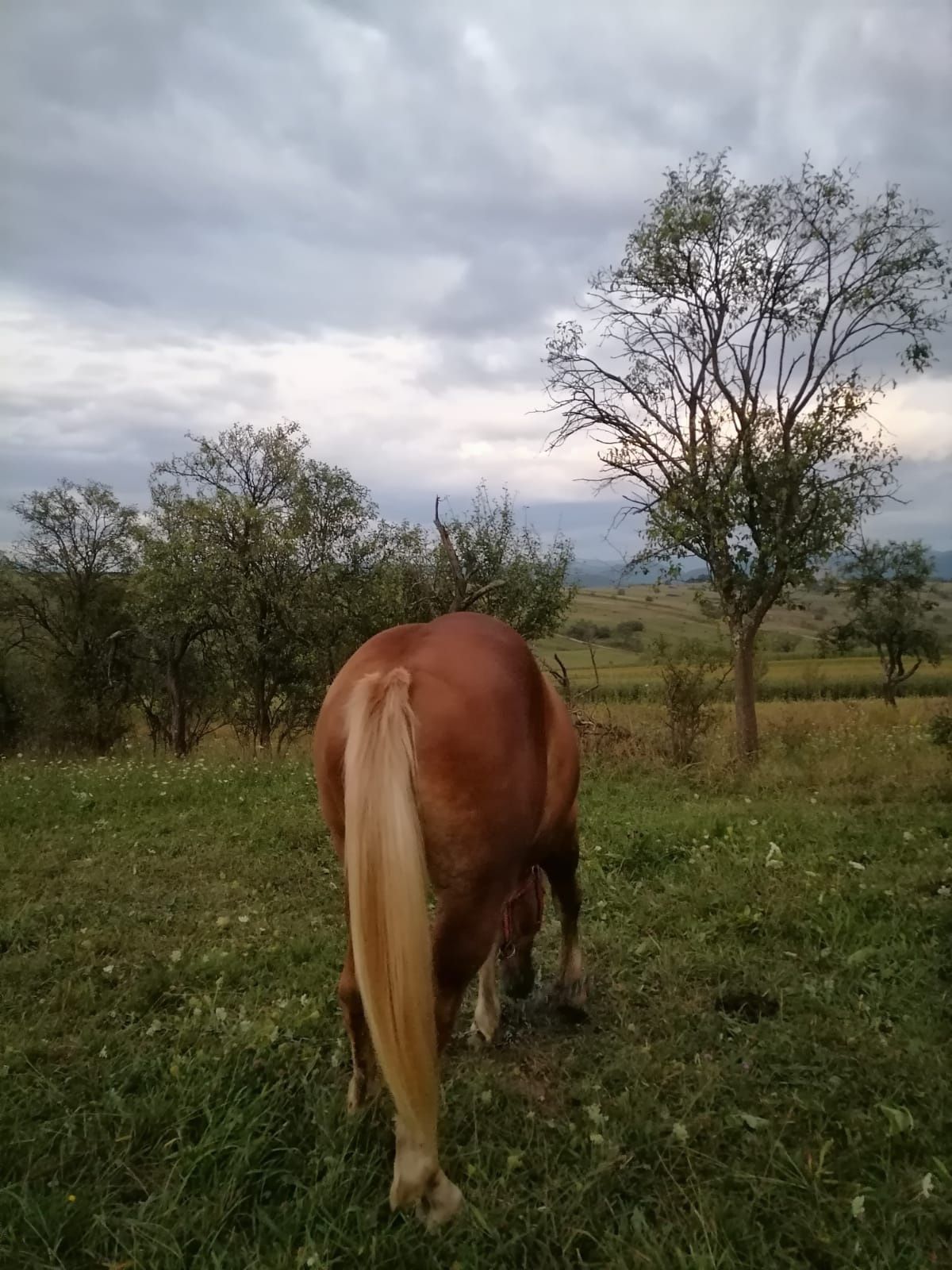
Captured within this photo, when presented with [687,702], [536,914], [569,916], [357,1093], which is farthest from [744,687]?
[357,1093]

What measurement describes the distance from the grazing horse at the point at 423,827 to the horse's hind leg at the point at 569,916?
0.54 metres

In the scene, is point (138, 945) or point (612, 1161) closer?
point (612, 1161)

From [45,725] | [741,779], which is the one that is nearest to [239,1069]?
[741,779]

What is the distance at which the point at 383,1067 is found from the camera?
2.08m

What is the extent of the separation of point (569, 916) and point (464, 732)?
152 centimetres

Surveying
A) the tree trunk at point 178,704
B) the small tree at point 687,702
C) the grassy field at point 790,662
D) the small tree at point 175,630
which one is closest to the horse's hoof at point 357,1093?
the small tree at point 687,702

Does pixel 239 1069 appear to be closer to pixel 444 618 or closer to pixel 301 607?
pixel 444 618

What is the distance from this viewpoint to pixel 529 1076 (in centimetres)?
303

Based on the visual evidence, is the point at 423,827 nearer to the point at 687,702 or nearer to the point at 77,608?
the point at 687,702

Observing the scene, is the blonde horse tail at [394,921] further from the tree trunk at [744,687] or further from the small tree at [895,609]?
the small tree at [895,609]

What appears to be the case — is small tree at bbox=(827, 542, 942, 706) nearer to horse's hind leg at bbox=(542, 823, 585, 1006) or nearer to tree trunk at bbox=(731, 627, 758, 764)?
tree trunk at bbox=(731, 627, 758, 764)

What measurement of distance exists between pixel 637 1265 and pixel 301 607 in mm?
16313

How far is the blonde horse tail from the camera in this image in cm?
208

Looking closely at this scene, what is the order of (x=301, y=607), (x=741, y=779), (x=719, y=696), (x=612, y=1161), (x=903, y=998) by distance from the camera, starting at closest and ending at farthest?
(x=612, y=1161) < (x=903, y=998) < (x=741, y=779) < (x=719, y=696) < (x=301, y=607)
